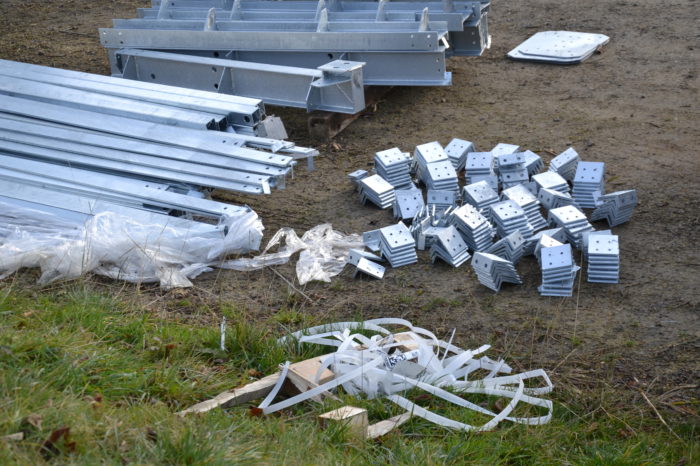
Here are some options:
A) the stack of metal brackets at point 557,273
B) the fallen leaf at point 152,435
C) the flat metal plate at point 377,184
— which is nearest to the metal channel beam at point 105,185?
the flat metal plate at point 377,184

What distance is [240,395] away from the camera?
4.03 metres

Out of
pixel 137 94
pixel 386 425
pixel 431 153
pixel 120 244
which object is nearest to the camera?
pixel 386 425

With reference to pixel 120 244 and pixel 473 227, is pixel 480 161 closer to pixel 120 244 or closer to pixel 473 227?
pixel 473 227

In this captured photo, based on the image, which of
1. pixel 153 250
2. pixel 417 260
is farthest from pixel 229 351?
pixel 417 260

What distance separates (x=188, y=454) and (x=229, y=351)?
142 cm

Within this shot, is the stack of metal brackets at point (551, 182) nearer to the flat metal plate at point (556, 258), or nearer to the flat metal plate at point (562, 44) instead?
the flat metal plate at point (556, 258)

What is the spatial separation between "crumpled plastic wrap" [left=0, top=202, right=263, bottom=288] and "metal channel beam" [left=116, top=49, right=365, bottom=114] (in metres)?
2.21

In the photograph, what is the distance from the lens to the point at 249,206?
6.52m

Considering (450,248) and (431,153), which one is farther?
(431,153)

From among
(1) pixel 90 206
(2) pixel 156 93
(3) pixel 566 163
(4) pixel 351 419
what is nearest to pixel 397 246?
(3) pixel 566 163

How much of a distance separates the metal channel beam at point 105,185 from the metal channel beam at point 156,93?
1050 mm

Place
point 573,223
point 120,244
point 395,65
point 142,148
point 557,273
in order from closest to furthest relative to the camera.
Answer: point 557,273
point 120,244
point 573,223
point 142,148
point 395,65

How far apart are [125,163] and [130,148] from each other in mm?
157

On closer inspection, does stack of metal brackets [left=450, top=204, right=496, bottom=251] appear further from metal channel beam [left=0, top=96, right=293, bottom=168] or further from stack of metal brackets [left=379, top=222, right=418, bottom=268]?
metal channel beam [left=0, top=96, right=293, bottom=168]
